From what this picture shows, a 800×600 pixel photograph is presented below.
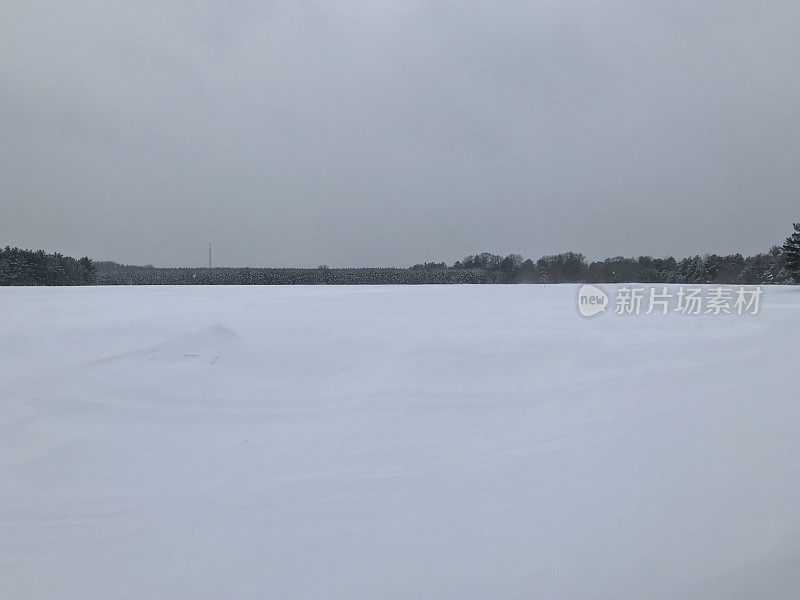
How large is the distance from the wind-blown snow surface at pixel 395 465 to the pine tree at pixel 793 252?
81.1 ft

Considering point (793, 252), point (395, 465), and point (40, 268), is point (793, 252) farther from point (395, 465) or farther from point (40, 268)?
point (40, 268)

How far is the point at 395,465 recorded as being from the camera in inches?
100

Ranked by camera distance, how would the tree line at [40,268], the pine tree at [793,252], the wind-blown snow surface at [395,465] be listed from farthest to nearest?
the tree line at [40,268] < the pine tree at [793,252] < the wind-blown snow surface at [395,465]

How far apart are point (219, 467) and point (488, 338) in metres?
2.63

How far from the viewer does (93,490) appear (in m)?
2.35

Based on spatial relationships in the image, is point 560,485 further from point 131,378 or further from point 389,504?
point 131,378

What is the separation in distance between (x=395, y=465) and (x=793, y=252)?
2874cm

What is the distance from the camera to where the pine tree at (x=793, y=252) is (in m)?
23.7

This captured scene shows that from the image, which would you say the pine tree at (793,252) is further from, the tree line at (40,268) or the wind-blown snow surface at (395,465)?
the tree line at (40,268)

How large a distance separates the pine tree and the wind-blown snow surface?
24724 millimetres

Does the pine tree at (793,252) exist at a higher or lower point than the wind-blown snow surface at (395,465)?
higher

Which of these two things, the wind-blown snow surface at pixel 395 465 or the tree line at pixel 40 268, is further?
the tree line at pixel 40 268

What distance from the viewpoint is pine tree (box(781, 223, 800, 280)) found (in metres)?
23.7

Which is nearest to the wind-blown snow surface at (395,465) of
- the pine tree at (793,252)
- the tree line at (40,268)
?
the pine tree at (793,252)
